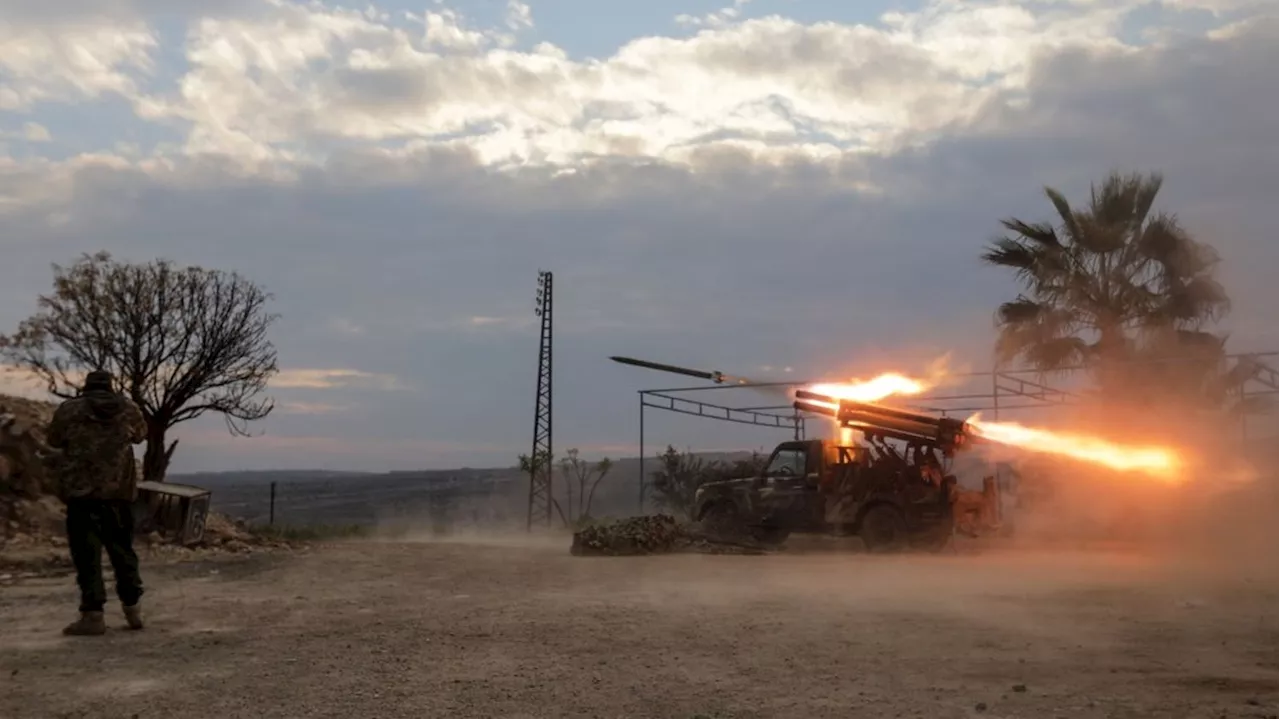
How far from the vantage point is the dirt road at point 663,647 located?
570 centimetres

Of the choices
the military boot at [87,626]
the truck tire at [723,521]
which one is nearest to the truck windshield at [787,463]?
the truck tire at [723,521]

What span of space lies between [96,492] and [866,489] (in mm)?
12639

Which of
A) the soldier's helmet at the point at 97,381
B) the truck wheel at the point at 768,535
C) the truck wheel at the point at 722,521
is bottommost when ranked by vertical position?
the truck wheel at the point at 768,535

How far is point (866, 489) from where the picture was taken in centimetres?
1747

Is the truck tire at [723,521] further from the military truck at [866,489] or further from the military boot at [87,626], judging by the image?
the military boot at [87,626]

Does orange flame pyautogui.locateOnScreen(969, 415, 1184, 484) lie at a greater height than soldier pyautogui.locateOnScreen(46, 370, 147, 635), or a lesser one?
greater

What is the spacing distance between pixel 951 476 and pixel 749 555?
368 cm

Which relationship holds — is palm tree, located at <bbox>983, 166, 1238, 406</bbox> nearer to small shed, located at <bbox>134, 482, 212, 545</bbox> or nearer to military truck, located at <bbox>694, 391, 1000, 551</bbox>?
military truck, located at <bbox>694, 391, 1000, 551</bbox>

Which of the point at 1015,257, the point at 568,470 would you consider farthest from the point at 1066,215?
the point at 568,470

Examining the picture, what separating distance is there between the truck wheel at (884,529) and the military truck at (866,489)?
0.06 feet

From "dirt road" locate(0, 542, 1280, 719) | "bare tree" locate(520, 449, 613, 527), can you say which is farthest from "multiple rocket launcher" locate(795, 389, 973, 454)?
"bare tree" locate(520, 449, 613, 527)

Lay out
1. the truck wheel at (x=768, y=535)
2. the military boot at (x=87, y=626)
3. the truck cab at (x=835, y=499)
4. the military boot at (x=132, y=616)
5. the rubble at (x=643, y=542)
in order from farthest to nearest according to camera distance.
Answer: the truck wheel at (x=768, y=535), the rubble at (x=643, y=542), the truck cab at (x=835, y=499), the military boot at (x=132, y=616), the military boot at (x=87, y=626)

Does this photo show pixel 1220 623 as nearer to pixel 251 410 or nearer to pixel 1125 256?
pixel 1125 256

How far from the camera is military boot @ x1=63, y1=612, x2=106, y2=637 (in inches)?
311
